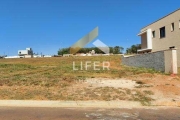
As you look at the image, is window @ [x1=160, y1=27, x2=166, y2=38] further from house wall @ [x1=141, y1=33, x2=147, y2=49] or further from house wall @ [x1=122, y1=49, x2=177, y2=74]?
house wall @ [x1=122, y1=49, x2=177, y2=74]

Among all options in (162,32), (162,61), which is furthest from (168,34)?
(162,61)

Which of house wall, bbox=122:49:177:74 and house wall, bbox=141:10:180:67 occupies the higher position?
house wall, bbox=141:10:180:67

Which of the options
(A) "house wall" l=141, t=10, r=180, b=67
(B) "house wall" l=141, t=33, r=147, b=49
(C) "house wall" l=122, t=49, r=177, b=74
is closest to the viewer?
(C) "house wall" l=122, t=49, r=177, b=74

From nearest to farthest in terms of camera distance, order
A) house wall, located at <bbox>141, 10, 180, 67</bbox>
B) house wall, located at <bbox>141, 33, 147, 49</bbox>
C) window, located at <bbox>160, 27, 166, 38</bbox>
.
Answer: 1. house wall, located at <bbox>141, 10, 180, 67</bbox>
2. window, located at <bbox>160, 27, 166, 38</bbox>
3. house wall, located at <bbox>141, 33, 147, 49</bbox>

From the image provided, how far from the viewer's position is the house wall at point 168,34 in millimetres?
27747

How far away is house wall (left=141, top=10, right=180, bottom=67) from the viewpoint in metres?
27.7

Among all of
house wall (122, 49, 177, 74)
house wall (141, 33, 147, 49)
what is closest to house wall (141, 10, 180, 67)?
house wall (141, 33, 147, 49)

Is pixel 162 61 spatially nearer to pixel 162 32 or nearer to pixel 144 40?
pixel 162 32

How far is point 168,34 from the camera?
3005 cm

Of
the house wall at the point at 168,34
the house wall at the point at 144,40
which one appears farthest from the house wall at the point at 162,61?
the house wall at the point at 144,40

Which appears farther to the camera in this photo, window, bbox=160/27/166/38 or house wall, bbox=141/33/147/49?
house wall, bbox=141/33/147/49

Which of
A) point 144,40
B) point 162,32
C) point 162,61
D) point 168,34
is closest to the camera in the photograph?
point 162,61

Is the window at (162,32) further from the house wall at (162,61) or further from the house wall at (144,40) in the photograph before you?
the house wall at (162,61)

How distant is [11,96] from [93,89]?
375 centimetres
